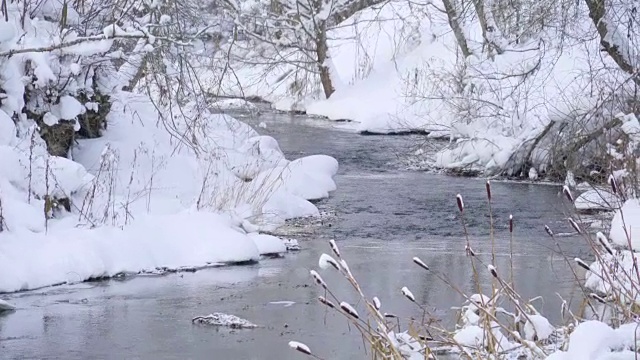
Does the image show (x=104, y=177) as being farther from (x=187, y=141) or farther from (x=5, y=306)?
(x=5, y=306)

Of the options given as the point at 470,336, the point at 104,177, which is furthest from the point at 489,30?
the point at 470,336

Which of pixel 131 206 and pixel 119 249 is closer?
pixel 119 249

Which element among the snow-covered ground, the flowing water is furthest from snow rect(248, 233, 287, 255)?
the snow-covered ground

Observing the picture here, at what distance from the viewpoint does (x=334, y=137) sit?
89.9ft

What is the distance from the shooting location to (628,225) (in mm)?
12172

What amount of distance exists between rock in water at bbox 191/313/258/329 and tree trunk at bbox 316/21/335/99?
944 inches

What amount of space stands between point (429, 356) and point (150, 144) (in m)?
Answer: 12.4

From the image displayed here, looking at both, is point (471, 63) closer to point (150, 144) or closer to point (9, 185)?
point (150, 144)

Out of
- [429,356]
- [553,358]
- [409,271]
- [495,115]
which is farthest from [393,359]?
[495,115]

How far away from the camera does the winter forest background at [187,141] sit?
11750mm

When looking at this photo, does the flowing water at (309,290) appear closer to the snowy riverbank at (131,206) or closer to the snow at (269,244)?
the snow at (269,244)

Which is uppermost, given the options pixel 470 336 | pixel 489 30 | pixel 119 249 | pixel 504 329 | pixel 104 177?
pixel 489 30

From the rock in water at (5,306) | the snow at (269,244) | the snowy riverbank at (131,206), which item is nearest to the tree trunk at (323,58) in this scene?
the snowy riverbank at (131,206)

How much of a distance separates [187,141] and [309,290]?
181 inches
